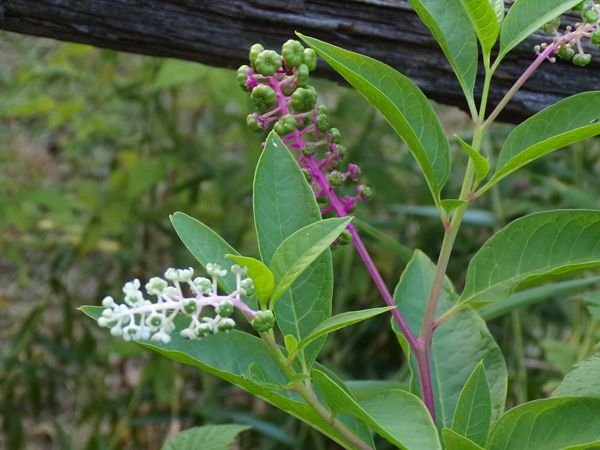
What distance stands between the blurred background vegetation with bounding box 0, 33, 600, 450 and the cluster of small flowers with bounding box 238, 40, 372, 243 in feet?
2.85

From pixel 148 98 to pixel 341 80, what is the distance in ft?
3.27

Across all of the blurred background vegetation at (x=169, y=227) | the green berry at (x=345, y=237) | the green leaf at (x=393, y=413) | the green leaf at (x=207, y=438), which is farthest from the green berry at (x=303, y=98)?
the blurred background vegetation at (x=169, y=227)

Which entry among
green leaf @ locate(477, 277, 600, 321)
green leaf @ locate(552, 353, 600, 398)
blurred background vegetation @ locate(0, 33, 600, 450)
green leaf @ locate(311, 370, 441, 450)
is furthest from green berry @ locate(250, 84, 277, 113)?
blurred background vegetation @ locate(0, 33, 600, 450)

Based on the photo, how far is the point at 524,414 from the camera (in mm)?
636

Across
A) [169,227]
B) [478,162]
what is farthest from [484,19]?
[169,227]

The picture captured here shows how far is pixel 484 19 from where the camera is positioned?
0.68 meters

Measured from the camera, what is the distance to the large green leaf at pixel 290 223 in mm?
658

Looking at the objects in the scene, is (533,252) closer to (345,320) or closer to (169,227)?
(345,320)

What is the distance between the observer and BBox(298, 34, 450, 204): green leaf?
0.65m

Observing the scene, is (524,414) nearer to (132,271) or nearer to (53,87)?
(132,271)

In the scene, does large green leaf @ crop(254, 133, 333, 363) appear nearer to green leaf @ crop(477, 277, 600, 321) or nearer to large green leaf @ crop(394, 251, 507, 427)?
large green leaf @ crop(394, 251, 507, 427)

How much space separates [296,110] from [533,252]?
0.22 metres

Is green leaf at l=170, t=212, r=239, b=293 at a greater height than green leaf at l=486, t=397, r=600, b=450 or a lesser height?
greater

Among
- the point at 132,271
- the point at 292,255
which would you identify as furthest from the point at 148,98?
the point at 292,255
